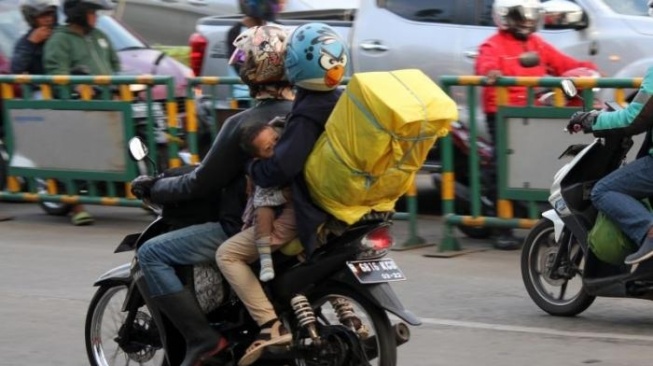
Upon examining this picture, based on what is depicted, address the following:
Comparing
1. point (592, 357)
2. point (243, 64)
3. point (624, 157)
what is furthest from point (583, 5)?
point (243, 64)

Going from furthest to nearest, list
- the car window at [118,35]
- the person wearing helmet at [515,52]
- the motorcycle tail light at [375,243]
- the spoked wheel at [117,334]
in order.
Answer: the car window at [118,35] < the person wearing helmet at [515,52] < the spoked wheel at [117,334] < the motorcycle tail light at [375,243]

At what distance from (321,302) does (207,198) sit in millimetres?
710

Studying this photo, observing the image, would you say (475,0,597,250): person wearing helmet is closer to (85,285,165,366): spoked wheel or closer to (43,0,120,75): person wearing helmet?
(43,0,120,75): person wearing helmet

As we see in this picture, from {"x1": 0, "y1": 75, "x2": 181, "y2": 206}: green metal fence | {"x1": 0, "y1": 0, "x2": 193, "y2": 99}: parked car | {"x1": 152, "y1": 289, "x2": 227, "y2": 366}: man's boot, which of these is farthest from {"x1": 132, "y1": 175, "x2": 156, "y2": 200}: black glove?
{"x1": 0, "y1": 0, "x2": 193, "y2": 99}: parked car

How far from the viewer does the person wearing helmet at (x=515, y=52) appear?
10266 millimetres

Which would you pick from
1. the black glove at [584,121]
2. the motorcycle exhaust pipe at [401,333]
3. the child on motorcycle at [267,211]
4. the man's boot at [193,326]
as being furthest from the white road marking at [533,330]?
the child on motorcycle at [267,211]

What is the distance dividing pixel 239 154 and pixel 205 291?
2.12ft

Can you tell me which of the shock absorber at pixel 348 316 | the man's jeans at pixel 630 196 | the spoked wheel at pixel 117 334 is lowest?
the spoked wheel at pixel 117 334

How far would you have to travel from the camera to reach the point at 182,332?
20.0 feet

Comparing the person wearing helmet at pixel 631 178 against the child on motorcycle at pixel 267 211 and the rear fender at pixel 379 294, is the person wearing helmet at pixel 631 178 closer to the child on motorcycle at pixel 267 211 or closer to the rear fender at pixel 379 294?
the rear fender at pixel 379 294

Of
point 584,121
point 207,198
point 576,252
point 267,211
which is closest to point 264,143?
point 267,211

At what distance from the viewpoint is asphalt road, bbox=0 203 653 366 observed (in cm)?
718

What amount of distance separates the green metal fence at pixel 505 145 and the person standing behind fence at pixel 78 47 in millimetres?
3378

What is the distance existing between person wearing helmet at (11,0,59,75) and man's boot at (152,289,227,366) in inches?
265
